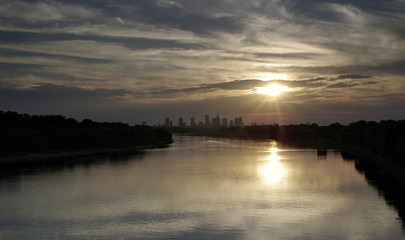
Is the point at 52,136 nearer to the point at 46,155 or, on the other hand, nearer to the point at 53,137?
the point at 53,137

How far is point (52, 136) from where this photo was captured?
10525 cm

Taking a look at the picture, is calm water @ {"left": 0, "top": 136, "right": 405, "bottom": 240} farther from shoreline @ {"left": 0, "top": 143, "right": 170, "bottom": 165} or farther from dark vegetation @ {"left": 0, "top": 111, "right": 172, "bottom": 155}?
dark vegetation @ {"left": 0, "top": 111, "right": 172, "bottom": 155}

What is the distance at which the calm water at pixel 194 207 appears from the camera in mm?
26145

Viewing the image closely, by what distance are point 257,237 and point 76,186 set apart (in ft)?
93.4

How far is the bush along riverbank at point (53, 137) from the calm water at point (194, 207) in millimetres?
36209

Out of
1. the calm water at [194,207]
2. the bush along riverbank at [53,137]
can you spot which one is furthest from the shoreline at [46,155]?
the calm water at [194,207]

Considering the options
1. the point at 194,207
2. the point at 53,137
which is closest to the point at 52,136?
the point at 53,137

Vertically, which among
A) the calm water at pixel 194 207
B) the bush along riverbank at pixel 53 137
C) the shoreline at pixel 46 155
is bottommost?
the calm water at pixel 194 207

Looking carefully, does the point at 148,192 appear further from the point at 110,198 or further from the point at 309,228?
the point at 309,228

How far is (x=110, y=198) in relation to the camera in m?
38.9

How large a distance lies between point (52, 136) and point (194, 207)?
263ft

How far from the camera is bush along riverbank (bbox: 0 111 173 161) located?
91312 millimetres

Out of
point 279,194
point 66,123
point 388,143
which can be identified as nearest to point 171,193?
point 279,194

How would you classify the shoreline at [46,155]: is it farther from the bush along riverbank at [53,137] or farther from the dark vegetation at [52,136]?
the dark vegetation at [52,136]
